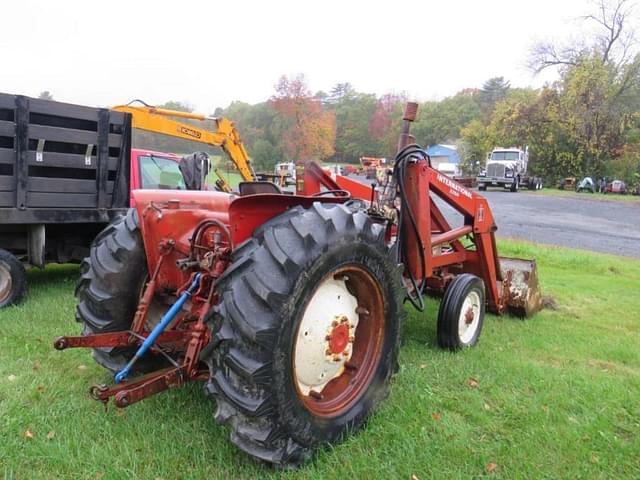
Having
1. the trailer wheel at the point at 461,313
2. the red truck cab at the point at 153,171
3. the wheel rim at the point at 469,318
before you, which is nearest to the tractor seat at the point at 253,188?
the trailer wheel at the point at 461,313

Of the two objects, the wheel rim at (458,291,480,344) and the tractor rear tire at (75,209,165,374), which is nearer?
the tractor rear tire at (75,209,165,374)

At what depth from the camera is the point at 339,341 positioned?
2807mm

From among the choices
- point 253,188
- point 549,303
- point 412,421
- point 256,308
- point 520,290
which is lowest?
point 412,421

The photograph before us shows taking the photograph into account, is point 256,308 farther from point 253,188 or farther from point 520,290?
point 520,290

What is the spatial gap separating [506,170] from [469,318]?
104 ft

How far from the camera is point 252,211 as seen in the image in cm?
258

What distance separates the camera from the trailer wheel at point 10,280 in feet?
17.6

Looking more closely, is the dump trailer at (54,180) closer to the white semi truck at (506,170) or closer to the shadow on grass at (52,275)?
the shadow on grass at (52,275)

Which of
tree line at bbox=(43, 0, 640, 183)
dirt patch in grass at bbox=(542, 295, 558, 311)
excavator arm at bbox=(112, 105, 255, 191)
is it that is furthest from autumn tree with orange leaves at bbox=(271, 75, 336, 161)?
dirt patch in grass at bbox=(542, 295, 558, 311)

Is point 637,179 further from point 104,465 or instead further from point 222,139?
point 104,465

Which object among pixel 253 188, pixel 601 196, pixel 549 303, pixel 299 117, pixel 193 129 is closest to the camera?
pixel 253 188

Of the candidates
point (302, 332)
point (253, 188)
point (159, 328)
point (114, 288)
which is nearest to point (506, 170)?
point (253, 188)

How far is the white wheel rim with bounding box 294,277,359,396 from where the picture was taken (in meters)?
2.61

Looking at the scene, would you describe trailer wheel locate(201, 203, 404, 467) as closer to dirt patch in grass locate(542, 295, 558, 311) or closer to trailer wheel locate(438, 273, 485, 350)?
trailer wheel locate(438, 273, 485, 350)
